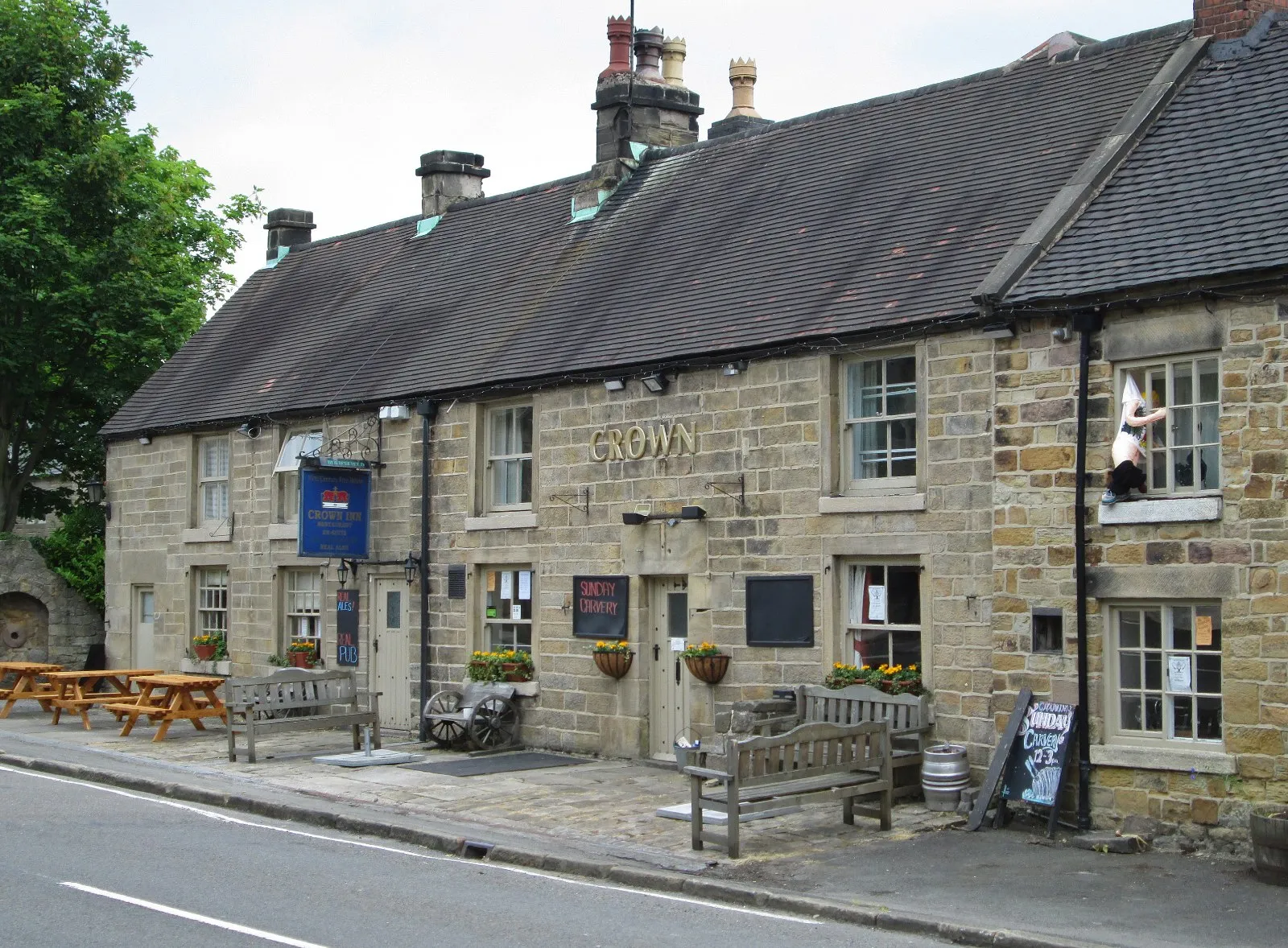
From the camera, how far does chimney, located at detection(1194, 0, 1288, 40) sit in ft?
53.0

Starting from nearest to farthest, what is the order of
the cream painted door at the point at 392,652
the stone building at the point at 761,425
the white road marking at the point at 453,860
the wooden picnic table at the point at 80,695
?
the white road marking at the point at 453,860 → the stone building at the point at 761,425 → the cream painted door at the point at 392,652 → the wooden picnic table at the point at 80,695

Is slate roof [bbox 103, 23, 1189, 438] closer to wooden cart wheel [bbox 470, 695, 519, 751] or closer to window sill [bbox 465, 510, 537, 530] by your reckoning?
window sill [bbox 465, 510, 537, 530]

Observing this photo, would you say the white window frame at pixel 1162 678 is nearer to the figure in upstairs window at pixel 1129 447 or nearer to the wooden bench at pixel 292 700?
the figure in upstairs window at pixel 1129 447

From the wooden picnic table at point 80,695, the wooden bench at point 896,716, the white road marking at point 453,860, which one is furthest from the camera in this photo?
Result: the wooden picnic table at point 80,695

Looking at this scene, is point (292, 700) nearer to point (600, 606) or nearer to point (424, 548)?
point (424, 548)

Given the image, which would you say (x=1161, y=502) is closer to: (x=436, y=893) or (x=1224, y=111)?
(x=1224, y=111)

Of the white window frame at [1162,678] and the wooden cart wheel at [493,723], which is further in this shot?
the wooden cart wheel at [493,723]

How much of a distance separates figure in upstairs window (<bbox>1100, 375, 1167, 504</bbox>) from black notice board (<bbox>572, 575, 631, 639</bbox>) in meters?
6.51

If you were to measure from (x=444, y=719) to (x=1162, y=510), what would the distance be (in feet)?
30.5

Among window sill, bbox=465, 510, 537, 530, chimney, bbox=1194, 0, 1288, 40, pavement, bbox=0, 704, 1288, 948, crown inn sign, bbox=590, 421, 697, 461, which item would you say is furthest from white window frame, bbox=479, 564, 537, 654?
chimney, bbox=1194, 0, 1288, 40

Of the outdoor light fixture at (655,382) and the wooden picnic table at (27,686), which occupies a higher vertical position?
the outdoor light fixture at (655,382)

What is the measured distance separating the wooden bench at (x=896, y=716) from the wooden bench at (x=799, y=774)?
65cm

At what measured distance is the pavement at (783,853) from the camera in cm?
1030

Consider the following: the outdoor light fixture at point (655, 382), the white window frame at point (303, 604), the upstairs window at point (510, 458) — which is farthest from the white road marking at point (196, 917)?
the white window frame at point (303, 604)
